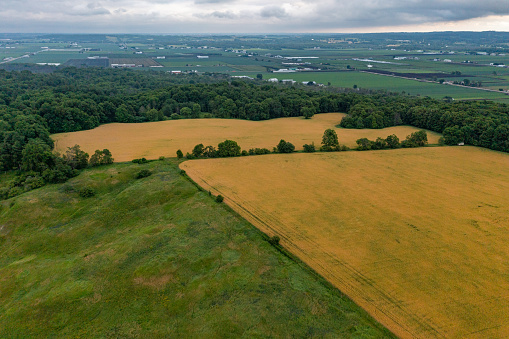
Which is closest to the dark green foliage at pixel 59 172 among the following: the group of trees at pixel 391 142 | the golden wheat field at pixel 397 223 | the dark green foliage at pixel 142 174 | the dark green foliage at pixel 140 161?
the dark green foliage at pixel 140 161

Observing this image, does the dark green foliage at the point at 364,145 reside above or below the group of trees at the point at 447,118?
below

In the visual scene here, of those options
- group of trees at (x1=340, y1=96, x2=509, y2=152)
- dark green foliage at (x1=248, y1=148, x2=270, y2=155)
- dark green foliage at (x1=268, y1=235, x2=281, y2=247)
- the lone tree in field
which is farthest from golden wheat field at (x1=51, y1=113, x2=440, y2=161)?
dark green foliage at (x1=268, y1=235, x2=281, y2=247)

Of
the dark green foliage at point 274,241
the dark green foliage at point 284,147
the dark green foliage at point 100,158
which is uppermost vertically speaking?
the dark green foliage at point 284,147

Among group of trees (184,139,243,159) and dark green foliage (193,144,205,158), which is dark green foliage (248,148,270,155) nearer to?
group of trees (184,139,243,159)

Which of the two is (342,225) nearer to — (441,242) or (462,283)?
(441,242)

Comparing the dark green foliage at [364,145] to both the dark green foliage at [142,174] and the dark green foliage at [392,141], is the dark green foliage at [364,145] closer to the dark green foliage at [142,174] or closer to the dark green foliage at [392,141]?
the dark green foliage at [392,141]

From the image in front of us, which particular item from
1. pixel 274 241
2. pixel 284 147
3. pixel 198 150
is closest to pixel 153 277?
pixel 274 241
